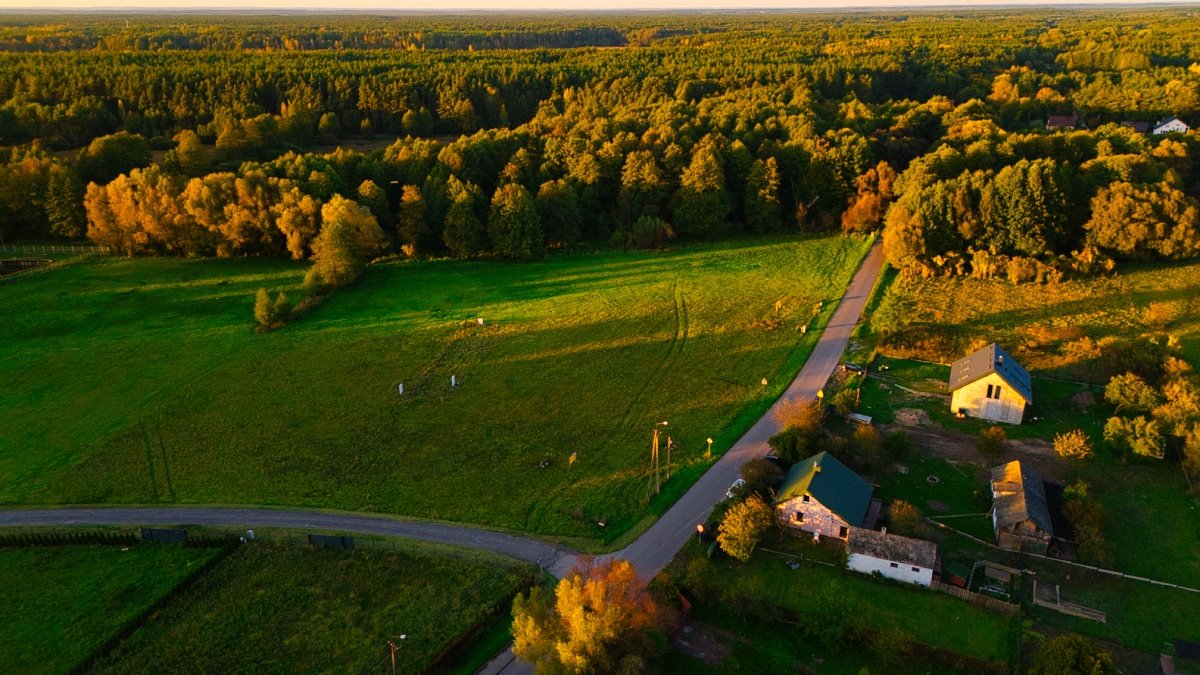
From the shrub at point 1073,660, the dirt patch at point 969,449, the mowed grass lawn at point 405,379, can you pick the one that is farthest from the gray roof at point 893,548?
the dirt patch at point 969,449

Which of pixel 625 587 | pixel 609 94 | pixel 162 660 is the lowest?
pixel 162 660

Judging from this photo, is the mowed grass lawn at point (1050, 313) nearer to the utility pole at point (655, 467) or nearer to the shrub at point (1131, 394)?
the shrub at point (1131, 394)

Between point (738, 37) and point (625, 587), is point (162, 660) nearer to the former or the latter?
point (625, 587)

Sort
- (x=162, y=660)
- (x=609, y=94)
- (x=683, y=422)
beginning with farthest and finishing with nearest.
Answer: (x=609, y=94)
(x=683, y=422)
(x=162, y=660)

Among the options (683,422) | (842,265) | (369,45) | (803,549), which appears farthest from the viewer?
(369,45)

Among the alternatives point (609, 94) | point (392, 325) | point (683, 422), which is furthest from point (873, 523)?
point (609, 94)

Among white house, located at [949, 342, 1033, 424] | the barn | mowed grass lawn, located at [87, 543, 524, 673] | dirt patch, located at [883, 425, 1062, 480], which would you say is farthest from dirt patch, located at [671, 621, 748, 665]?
white house, located at [949, 342, 1033, 424]

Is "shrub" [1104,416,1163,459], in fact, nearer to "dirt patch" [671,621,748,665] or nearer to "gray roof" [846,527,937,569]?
"gray roof" [846,527,937,569]
